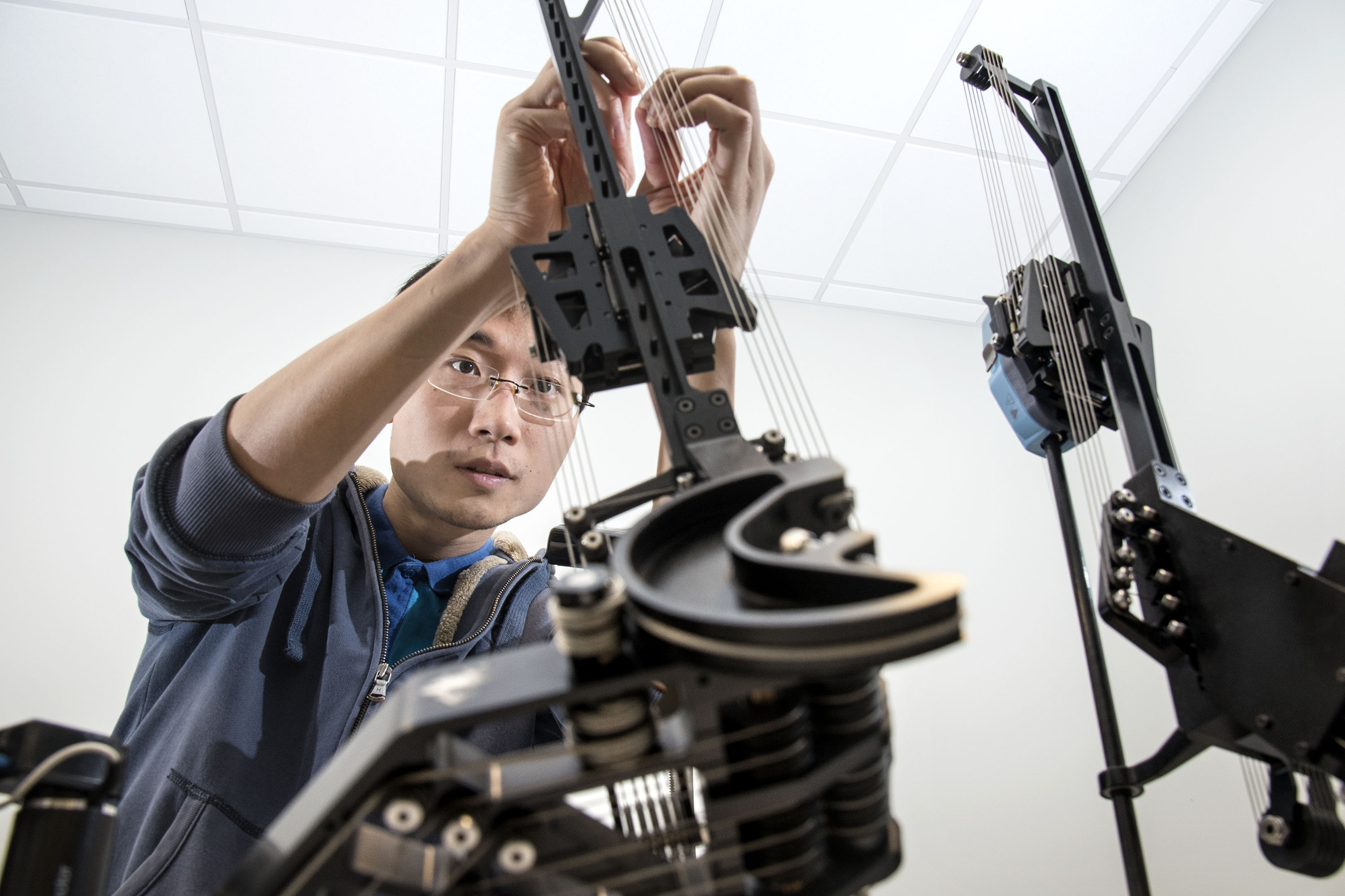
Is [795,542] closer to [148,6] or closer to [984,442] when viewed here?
[148,6]

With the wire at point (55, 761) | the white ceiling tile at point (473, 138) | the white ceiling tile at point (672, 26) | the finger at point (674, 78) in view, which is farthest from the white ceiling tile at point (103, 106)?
the wire at point (55, 761)

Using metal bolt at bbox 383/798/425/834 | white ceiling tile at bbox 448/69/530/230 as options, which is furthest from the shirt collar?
white ceiling tile at bbox 448/69/530/230

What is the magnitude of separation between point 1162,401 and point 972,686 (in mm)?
983

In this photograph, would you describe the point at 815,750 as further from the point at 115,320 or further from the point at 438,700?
the point at 115,320

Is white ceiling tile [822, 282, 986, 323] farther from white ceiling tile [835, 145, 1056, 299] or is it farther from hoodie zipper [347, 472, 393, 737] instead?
hoodie zipper [347, 472, 393, 737]

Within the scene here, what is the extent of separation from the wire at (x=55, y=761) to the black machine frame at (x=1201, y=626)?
2.77 feet

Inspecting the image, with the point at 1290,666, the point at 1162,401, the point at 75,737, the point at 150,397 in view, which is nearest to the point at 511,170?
the point at 75,737

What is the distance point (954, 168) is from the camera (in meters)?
2.41

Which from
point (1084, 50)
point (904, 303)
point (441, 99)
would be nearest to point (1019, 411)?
point (1084, 50)

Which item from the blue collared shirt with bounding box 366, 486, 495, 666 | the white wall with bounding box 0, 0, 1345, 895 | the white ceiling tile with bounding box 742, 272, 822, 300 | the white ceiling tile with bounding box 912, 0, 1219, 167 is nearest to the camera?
the blue collared shirt with bounding box 366, 486, 495, 666

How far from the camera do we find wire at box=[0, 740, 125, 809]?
1.15 ft

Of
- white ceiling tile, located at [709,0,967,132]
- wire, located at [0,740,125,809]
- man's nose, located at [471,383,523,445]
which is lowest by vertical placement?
wire, located at [0,740,125,809]

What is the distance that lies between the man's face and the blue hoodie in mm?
84

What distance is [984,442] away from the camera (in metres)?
2.77
